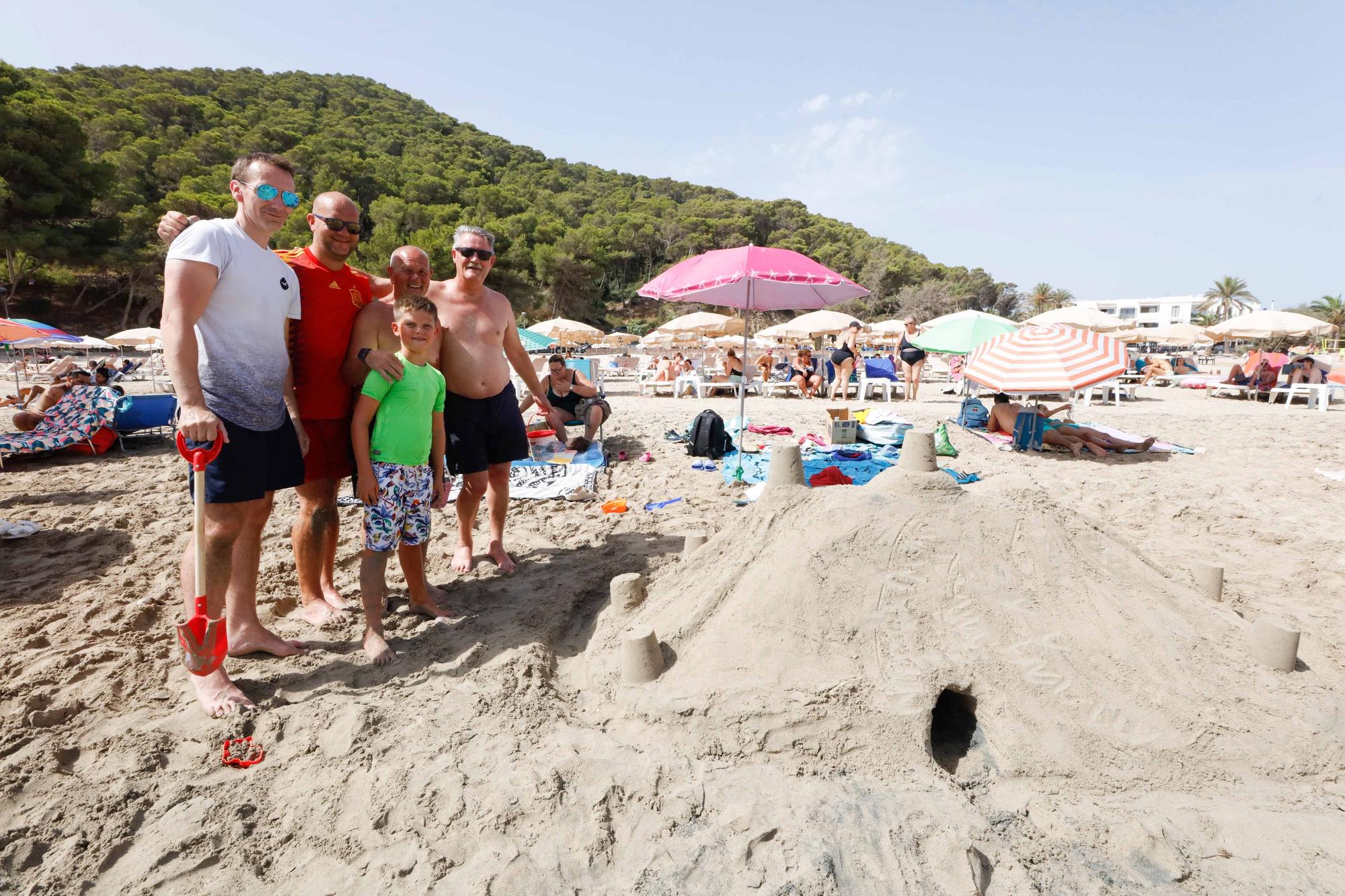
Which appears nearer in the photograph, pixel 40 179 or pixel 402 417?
pixel 402 417

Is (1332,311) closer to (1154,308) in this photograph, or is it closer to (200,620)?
(1154,308)

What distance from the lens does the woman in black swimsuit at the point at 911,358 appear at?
12.1 m

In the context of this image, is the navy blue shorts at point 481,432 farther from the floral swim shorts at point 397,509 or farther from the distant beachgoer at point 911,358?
the distant beachgoer at point 911,358

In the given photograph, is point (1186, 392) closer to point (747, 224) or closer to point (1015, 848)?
point (1015, 848)

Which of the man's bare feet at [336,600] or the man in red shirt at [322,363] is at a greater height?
the man in red shirt at [322,363]

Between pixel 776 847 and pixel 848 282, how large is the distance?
19.5 feet

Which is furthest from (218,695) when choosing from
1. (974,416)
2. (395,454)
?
(974,416)

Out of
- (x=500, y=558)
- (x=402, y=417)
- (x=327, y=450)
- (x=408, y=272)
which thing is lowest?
(x=500, y=558)

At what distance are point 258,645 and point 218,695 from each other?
0.38 meters

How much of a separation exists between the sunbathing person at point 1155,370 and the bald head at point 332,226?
2078 centimetres

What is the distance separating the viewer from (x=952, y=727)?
7.61 ft

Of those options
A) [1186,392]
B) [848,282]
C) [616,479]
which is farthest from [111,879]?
[1186,392]

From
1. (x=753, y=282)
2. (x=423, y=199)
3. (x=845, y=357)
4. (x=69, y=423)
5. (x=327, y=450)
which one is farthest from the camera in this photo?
(x=423, y=199)

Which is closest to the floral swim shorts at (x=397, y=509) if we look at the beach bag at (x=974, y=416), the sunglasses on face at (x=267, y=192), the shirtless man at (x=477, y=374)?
the shirtless man at (x=477, y=374)
